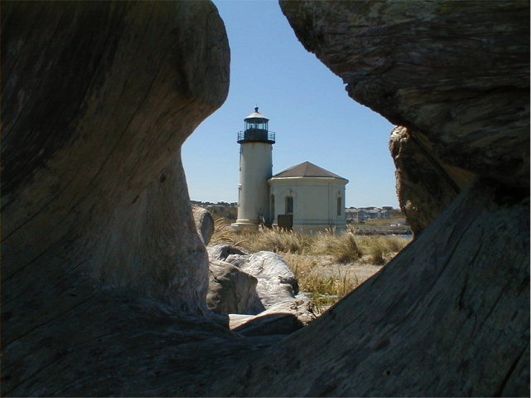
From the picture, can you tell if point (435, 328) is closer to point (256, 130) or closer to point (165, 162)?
point (165, 162)

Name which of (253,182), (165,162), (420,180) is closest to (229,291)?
(420,180)

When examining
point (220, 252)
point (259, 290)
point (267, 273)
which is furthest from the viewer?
point (220, 252)

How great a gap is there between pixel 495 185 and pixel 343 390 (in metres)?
0.78

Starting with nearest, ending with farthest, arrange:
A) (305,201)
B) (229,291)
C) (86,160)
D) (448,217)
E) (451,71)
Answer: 1. (451,71)
2. (448,217)
3. (86,160)
4. (229,291)
5. (305,201)

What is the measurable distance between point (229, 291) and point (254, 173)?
111 ft

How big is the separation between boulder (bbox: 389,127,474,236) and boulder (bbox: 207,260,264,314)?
2098 mm

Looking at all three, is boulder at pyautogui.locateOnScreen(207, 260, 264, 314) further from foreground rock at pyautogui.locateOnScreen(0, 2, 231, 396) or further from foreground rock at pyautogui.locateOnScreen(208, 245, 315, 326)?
foreground rock at pyautogui.locateOnScreen(0, 2, 231, 396)

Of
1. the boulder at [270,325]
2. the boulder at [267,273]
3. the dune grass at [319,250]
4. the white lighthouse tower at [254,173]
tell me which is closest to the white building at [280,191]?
the white lighthouse tower at [254,173]

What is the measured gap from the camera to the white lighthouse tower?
38.5m

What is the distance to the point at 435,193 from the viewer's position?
125 inches

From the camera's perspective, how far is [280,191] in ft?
123

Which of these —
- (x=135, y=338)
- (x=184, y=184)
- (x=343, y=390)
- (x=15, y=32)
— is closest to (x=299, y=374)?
(x=343, y=390)

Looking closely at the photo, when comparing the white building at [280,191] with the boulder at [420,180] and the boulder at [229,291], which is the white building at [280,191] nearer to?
the boulder at [229,291]

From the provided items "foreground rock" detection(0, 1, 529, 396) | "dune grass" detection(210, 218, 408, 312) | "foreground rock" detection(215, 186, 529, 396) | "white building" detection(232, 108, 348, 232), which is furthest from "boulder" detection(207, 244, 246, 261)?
"white building" detection(232, 108, 348, 232)
